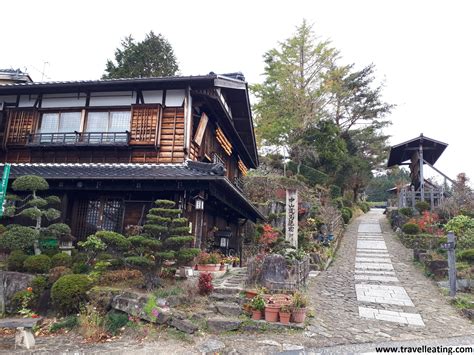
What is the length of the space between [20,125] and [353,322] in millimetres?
12711

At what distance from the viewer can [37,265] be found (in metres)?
8.20

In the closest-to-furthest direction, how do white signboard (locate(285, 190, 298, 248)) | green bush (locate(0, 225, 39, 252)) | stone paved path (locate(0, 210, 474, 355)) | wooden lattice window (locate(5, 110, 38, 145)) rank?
stone paved path (locate(0, 210, 474, 355)) < green bush (locate(0, 225, 39, 252)) < wooden lattice window (locate(5, 110, 38, 145)) < white signboard (locate(285, 190, 298, 248))

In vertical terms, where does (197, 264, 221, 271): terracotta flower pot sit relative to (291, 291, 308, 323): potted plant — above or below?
above

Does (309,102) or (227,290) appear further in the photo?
(309,102)

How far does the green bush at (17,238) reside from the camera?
26.7 ft

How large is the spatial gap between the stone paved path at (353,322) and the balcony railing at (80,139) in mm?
6069

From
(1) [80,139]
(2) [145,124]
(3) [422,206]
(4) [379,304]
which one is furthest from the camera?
(3) [422,206]

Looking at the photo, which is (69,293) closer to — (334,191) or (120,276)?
(120,276)

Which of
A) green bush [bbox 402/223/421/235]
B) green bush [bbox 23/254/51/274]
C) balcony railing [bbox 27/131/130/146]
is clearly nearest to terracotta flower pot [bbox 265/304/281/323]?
green bush [bbox 23/254/51/274]

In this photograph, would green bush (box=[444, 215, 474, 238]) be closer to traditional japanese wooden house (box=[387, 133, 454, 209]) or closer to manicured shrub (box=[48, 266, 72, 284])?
traditional japanese wooden house (box=[387, 133, 454, 209])

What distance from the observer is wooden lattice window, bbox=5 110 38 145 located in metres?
11.8

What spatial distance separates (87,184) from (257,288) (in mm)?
6220

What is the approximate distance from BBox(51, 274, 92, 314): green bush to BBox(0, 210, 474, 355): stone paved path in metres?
0.78

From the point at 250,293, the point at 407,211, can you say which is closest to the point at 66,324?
the point at 250,293
